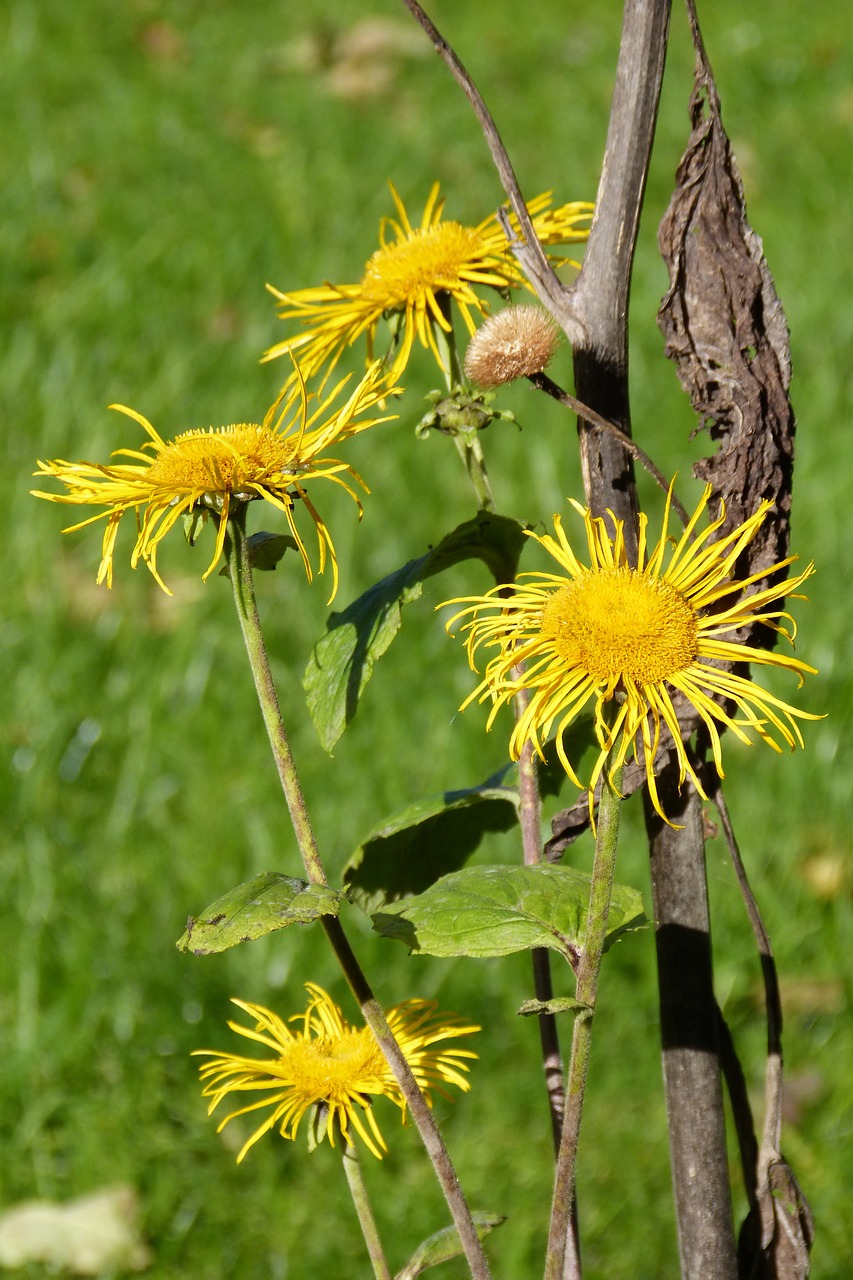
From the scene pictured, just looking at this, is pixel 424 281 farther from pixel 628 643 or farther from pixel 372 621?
pixel 628 643

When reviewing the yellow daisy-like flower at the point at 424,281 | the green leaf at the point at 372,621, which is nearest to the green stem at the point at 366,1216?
the green leaf at the point at 372,621

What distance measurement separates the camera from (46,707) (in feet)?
8.24

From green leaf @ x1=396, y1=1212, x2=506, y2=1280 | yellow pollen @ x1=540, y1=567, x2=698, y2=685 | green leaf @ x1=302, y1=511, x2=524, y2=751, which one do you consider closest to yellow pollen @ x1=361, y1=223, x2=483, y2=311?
green leaf @ x1=302, y1=511, x2=524, y2=751

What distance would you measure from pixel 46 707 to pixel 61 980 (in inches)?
22.2

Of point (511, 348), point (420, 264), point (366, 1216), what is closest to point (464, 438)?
point (511, 348)

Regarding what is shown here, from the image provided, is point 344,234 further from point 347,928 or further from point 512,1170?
point 512,1170

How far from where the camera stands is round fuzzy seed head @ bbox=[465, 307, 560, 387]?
0.69m

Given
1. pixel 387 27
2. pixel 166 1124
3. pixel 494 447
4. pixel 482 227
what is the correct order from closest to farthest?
pixel 482 227 < pixel 166 1124 < pixel 494 447 < pixel 387 27

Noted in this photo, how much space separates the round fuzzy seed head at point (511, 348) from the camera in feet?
2.27

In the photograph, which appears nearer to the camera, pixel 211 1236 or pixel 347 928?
pixel 211 1236

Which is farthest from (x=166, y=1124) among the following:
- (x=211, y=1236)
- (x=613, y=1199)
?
(x=613, y=1199)

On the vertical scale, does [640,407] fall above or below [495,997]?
above

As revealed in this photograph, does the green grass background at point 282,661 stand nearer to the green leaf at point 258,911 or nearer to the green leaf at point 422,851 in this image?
the green leaf at point 422,851

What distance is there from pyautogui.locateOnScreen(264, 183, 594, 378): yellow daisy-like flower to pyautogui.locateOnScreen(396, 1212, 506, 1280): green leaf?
480 mm
